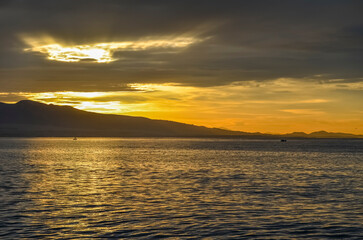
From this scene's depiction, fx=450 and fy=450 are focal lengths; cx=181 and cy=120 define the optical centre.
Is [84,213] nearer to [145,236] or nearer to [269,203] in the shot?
[145,236]

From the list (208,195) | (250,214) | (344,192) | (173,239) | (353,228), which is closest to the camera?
(173,239)

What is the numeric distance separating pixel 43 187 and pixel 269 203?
23806 mm

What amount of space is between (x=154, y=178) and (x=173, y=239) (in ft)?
109

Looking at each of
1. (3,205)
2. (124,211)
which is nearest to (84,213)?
(124,211)

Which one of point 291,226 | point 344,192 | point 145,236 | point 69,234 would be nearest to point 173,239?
point 145,236

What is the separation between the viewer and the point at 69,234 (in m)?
25.1

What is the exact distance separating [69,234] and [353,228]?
16.8 m

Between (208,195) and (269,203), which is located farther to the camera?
(208,195)

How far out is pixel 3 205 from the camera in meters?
34.3

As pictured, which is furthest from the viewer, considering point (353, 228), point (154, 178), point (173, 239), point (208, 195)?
point (154, 178)

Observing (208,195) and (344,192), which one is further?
(344,192)

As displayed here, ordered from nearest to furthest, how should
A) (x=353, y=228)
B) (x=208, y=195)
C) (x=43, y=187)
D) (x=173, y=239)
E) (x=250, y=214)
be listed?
(x=173, y=239), (x=353, y=228), (x=250, y=214), (x=208, y=195), (x=43, y=187)

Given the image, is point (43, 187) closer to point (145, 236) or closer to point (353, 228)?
point (145, 236)

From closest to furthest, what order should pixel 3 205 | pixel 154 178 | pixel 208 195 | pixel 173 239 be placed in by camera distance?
1. pixel 173 239
2. pixel 3 205
3. pixel 208 195
4. pixel 154 178
